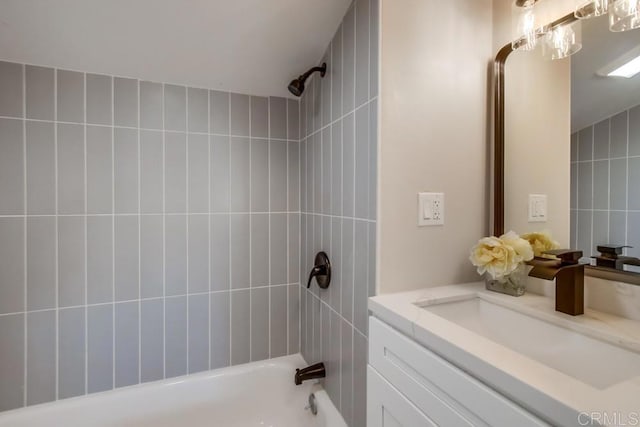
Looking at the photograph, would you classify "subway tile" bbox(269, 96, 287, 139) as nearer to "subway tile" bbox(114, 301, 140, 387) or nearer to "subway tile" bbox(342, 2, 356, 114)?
"subway tile" bbox(342, 2, 356, 114)

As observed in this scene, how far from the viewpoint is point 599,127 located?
84 centimetres

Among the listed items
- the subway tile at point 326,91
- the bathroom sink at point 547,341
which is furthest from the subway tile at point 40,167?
the bathroom sink at point 547,341

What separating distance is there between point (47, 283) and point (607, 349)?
196 centimetres

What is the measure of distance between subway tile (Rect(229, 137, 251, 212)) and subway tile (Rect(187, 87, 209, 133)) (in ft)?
0.54

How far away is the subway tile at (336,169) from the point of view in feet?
3.99

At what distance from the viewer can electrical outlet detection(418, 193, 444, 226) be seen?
1008 millimetres

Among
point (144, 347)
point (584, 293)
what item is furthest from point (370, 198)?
point (144, 347)

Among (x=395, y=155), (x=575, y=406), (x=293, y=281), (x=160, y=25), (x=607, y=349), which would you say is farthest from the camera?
(x=293, y=281)

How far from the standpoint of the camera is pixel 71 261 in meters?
1.35

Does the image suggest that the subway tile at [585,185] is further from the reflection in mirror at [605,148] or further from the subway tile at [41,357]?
the subway tile at [41,357]

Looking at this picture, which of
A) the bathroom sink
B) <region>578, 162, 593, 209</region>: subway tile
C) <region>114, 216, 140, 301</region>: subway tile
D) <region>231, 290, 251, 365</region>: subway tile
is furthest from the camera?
<region>231, 290, 251, 365</region>: subway tile

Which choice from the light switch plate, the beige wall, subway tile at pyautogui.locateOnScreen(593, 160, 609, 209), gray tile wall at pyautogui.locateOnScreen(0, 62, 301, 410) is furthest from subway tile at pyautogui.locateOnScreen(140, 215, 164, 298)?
subway tile at pyautogui.locateOnScreen(593, 160, 609, 209)

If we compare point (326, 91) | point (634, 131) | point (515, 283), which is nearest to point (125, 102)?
point (326, 91)

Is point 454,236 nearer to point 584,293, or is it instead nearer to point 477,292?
point 477,292
